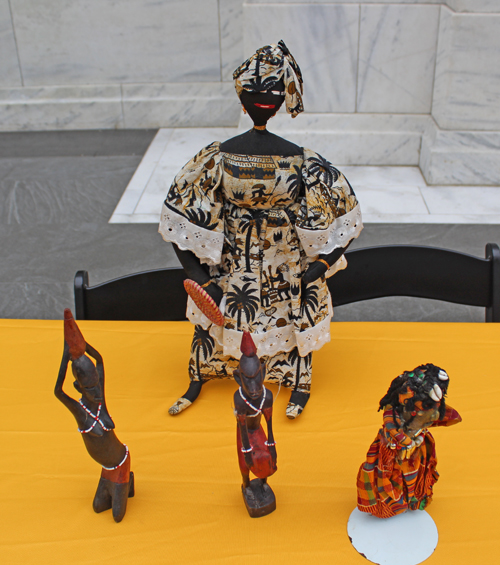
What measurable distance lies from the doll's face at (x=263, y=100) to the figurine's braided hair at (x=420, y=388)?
80 centimetres

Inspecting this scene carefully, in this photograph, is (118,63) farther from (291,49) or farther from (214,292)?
(214,292)

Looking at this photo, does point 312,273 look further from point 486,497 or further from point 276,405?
point 486,497

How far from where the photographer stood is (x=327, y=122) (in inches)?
175

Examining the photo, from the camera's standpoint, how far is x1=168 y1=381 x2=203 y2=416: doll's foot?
188 cm

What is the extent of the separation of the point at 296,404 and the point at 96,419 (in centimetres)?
70

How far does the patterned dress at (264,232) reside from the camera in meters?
1.71

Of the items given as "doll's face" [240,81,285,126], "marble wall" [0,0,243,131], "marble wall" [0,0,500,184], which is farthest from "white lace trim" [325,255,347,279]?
"marble wall" [0,0,243,131]

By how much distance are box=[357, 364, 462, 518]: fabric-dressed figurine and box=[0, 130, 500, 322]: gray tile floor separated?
4.92 ft

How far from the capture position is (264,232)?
177cm

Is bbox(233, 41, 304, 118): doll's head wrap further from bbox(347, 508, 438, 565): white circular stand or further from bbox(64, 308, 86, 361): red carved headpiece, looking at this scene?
bbox(347, 508, 438, 565): white circular stand

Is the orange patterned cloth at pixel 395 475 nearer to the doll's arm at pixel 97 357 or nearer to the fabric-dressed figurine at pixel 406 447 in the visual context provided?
the fabric-dressed figurine at pixel 406 447

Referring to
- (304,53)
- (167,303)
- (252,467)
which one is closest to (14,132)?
(304,53)

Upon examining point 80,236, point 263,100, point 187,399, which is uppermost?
point 263,100

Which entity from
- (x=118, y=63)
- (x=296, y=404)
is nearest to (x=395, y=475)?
(x=296, y=404)
